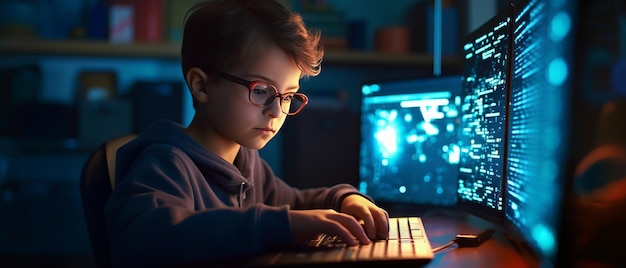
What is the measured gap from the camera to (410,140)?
1680mm

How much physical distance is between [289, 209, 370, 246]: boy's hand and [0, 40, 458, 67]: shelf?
184 cm

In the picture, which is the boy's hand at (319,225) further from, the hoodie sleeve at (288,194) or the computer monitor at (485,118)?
the hoodie sleeve at (288,194)

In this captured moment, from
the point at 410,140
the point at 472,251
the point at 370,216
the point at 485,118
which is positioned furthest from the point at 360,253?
the point at 410,140

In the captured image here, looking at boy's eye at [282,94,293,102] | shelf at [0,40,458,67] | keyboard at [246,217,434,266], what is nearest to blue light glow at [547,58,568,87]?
keyboard at [246,217,434,266]

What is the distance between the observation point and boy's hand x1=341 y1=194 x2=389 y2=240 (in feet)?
3.29

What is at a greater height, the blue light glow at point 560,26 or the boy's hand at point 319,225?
the blue light glow at point 560,26

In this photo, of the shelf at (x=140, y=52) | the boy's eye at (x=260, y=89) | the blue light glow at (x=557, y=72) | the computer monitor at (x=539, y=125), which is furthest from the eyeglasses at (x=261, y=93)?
the shelf at (x=140, y=52)

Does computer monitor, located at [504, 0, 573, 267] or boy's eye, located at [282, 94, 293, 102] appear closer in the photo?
computer monitor, located at [504, 0, 573, 267]

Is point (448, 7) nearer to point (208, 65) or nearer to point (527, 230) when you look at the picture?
point (208, 65)

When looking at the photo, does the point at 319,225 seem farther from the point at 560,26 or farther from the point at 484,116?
the point at 484,116

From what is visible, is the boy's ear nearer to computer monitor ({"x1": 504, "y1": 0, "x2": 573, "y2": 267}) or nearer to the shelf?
computer monitor ({"x1": 504, "y1": 0, "x2": 573, "y2": 267})

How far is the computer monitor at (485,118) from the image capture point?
43.3 inches

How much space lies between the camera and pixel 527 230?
904 millimetres

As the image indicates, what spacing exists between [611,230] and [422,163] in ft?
3.13
